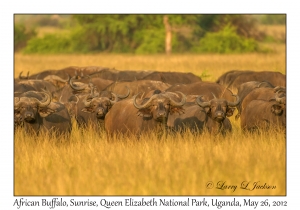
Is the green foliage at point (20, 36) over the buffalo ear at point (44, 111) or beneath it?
over

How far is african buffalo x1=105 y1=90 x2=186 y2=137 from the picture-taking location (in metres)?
11.9

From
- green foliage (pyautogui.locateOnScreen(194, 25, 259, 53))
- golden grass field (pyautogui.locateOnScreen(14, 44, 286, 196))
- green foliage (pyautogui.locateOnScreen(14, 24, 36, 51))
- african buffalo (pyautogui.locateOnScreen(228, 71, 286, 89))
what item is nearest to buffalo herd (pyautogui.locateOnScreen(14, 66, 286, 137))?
golden grass field (pyautogui.locateOnScreen(14, 44, 286, 196))

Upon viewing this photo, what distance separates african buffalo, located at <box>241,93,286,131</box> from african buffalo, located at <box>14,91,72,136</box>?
3.38 metres

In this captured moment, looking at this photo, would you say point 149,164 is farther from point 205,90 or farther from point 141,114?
point 205,90

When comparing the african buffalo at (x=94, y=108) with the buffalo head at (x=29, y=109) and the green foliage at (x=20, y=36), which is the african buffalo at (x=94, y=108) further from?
the green foliage at (x=20, y=36)

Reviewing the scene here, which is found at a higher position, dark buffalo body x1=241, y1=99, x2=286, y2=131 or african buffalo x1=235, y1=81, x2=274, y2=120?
african buffalo x1=235, y1=81, x2=274, y2=120

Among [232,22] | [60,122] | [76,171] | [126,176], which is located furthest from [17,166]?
[232,22]

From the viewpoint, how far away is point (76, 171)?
971cm

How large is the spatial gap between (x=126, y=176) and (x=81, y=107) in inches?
237

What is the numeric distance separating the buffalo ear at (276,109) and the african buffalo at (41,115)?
3759 millimetres

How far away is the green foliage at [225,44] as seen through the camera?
49094 millimetres

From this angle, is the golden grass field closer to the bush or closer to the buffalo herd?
the buffalo herd

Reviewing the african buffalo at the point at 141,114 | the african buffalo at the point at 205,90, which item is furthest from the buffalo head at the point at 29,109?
the african buffalo at the point at 205,90
